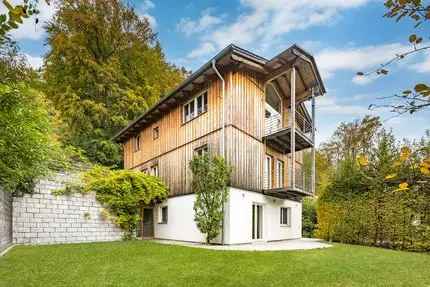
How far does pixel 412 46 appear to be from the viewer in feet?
4.17

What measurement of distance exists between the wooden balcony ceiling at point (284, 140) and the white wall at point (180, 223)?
14.4 feet

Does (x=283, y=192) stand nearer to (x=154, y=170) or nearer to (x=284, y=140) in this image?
(x=284, y=140)

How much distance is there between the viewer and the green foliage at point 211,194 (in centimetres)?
1218

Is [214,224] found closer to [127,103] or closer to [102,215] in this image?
[102,215]

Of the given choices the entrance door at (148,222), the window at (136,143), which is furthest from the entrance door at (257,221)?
the window at (136,143)

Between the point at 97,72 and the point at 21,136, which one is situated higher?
the point at 97,72

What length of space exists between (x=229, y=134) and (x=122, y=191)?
5.82 m

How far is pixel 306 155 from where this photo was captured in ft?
111

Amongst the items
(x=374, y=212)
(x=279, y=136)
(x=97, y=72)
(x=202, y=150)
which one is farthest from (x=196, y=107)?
(x=97, y=72)

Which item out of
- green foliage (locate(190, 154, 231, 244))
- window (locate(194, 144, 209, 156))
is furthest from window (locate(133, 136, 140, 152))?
green foliage (locate(190, 154, 231, 244))

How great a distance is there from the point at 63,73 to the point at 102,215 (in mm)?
15212

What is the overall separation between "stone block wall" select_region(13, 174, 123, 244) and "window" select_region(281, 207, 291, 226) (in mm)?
8000

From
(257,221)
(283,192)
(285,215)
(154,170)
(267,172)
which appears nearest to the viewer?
(283,192)

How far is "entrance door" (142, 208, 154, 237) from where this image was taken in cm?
1738
